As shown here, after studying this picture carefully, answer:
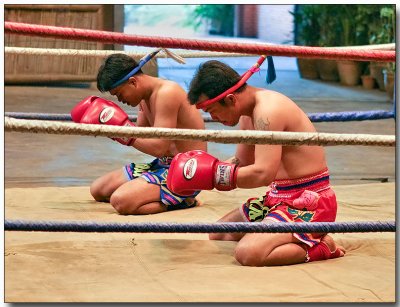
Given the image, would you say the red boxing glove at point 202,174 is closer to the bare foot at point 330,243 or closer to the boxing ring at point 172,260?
the boxing ring at point 172,260

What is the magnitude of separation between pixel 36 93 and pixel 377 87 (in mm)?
3698

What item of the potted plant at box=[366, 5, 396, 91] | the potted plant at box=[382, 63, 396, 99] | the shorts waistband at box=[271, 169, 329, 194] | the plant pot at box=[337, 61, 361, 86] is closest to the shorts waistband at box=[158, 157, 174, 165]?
the shorts waistband at box=[271, 169, 329, 194]

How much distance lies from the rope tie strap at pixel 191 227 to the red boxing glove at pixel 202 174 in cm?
36

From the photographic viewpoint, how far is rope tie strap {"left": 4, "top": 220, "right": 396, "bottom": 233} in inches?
104

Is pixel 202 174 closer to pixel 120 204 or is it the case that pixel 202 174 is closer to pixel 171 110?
pixel 171 110

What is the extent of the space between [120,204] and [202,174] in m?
1.08

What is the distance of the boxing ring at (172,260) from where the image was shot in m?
2.63

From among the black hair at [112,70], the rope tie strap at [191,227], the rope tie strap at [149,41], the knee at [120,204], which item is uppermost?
the rope tie strap at [149,41]

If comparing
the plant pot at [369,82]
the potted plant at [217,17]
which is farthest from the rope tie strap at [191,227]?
the potted plant at [217,17]

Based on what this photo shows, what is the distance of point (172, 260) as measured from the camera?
3.31m

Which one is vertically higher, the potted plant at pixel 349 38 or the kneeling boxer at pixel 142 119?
the potted plant at pixel 349 38

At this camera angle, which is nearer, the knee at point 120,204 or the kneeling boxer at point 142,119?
the kneeling boxer at point 142,119

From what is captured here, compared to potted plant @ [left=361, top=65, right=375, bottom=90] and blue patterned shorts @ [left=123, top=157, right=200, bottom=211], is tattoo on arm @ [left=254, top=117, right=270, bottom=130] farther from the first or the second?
potted plant @ [left=361, top=65, right=375, bottom=90]

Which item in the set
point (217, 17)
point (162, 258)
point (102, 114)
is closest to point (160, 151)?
point (102, 114)
